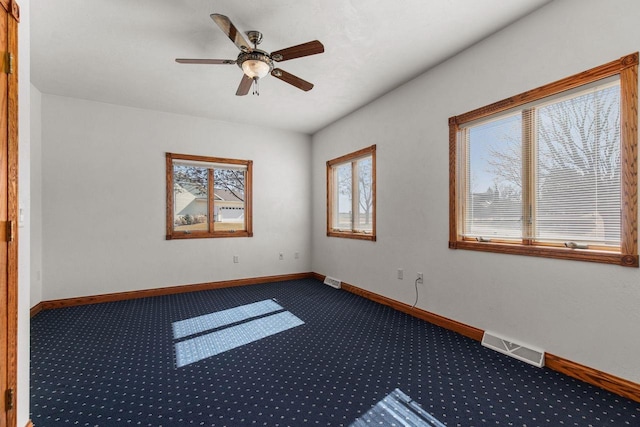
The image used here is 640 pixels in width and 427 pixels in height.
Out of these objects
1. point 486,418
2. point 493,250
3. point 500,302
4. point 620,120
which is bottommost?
point 486,418

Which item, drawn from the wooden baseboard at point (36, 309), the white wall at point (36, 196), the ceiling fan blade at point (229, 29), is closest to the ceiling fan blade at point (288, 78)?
the ceiling fan blade at point (229, 29)

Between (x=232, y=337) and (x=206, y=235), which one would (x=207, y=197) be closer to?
(x=206, y=235)

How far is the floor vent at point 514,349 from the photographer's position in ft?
7.73

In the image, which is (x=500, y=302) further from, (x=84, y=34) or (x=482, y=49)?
(x=84, y=34)

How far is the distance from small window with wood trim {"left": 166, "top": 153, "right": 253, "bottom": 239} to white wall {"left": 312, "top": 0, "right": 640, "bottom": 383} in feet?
6.83

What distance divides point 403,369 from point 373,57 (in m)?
2.91

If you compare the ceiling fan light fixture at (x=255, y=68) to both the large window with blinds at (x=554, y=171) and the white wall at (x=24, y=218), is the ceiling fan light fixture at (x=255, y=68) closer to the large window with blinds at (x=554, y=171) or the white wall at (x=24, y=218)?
the white wall at (x=24, y=218)

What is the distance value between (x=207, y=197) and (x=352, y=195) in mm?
2430

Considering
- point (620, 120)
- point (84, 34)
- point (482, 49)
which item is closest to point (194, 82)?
point (84, 34)

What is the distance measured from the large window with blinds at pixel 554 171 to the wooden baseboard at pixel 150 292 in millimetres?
3354

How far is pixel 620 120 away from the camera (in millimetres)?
2002

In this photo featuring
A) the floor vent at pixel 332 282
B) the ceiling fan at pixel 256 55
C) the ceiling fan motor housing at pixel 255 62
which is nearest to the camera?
the ceiling fan at pixel 256 55

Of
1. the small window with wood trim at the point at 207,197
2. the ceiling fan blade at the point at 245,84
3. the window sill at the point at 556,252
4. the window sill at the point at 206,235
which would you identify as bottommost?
the window sill at the point at 206,235

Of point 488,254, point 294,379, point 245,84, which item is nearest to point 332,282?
point 488,254
